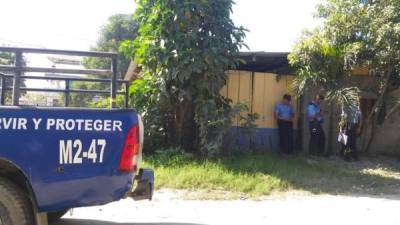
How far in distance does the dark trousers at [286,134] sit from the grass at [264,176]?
1156 millimetres

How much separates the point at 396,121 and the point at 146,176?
9.72 meters

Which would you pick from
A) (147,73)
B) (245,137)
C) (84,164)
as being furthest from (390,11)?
(84,164)

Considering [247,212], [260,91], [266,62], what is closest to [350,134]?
[260,91]

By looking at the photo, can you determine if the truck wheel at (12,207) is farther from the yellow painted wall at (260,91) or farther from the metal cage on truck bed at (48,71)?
the yellow painted wall at (260,91)

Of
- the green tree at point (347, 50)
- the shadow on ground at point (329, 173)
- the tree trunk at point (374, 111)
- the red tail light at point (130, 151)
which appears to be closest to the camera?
the red tail light at point (130, 151)

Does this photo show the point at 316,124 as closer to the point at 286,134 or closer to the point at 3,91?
the point at 286,134

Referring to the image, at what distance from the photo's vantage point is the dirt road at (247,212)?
7176mm

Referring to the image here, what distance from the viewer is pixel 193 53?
35.9ft

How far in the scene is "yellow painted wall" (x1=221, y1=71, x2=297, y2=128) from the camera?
13016 millimetres

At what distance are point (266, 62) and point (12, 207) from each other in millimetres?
9794

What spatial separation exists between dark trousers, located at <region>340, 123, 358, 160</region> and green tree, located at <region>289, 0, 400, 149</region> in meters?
0.79

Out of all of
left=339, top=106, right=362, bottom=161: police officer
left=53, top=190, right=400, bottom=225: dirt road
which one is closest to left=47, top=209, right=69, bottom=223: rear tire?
left=53, top=190, right=400, bottom=225: dirt road

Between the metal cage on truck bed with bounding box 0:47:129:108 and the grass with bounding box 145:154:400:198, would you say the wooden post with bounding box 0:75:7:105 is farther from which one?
the grass with bounding box 145:154:400:198

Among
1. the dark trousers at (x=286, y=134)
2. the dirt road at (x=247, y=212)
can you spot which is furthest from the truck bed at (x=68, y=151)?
the dark trousers at (x=286, y=134)
